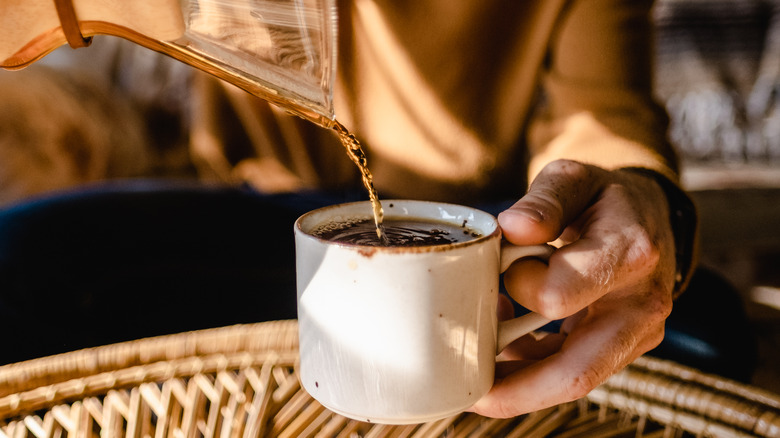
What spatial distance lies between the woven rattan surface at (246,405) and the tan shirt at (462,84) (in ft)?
1.96

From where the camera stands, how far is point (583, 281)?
0.48 meters

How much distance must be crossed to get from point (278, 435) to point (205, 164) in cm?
98

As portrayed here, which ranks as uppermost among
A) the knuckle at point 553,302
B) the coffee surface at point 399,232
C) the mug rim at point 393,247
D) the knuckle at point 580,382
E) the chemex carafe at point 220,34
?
the chemex carafe at point 220,34

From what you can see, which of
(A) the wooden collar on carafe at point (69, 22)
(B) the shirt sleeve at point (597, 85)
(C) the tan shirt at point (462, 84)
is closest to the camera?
(A) the wooden collar on carafe at point (69, 22)

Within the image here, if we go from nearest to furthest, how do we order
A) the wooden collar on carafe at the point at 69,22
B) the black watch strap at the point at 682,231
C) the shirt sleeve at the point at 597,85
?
the wooden collar on carafe at the point at 69,22, the black watch strap at the point at 682,231, the shirt sleeve at the point at 597,85

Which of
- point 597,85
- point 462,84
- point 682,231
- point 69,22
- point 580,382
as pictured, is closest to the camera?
point 69,22

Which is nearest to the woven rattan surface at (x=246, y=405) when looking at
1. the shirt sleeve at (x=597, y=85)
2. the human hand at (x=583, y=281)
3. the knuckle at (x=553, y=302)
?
the human hand at (x=583, y=281)

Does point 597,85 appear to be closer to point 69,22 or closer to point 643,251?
point 643,251

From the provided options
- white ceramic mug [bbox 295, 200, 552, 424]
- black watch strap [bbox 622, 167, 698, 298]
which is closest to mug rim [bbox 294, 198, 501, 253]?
white ceramic mug [bbox 295, 200, 552, 424]

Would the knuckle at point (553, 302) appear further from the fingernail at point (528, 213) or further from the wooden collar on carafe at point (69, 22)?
the wooden collar on carafe at point (69, 22)

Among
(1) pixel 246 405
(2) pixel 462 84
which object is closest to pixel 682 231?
(1) pixel 246 405

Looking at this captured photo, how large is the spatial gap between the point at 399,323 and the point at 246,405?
259 mm

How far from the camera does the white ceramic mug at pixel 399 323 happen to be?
423mm

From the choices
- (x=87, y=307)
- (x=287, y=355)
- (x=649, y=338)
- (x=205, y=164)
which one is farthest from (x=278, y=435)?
(x=205, y=164)
